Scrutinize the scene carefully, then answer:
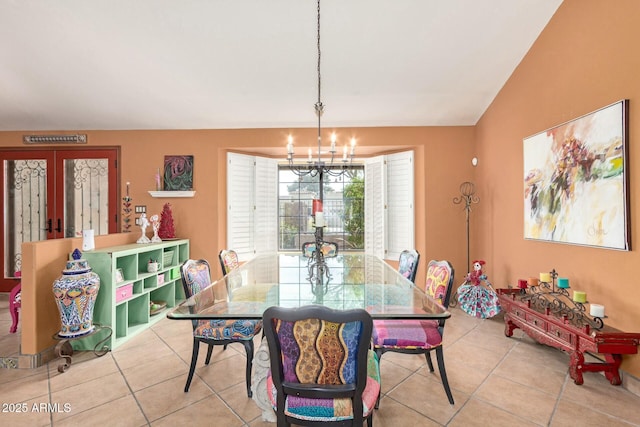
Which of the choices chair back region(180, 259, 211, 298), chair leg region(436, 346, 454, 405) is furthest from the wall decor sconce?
chair leg region(436, 346, 454, 405)

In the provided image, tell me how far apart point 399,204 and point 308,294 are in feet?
9.46

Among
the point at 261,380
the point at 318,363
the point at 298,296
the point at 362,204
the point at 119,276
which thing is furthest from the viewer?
the point at 362,204

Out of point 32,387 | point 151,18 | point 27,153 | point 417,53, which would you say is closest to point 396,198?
point 417,53

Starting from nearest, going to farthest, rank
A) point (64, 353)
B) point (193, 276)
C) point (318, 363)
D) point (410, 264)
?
point (318, 363)
point (193, 276)
point (64, 353)
point (410, 264)

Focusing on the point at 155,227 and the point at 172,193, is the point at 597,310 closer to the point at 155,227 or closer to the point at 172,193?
the point at 155,227

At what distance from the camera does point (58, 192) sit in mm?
4160

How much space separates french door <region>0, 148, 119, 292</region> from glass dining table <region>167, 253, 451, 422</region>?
2.99 meters

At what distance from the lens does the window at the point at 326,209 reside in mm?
5043

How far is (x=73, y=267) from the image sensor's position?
2383 millimetres

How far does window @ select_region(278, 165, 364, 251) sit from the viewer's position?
5043mm

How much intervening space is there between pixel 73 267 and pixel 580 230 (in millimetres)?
4256

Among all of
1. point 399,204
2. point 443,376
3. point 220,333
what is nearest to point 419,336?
point 443,376

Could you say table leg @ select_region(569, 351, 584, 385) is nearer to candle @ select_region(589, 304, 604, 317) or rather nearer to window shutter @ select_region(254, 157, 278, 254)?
candle @ select_region(589, 304, 604, 317)

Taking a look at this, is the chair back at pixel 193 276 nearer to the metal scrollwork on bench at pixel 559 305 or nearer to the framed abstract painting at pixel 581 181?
the metal scrollwork on bench at pixel 559 305
